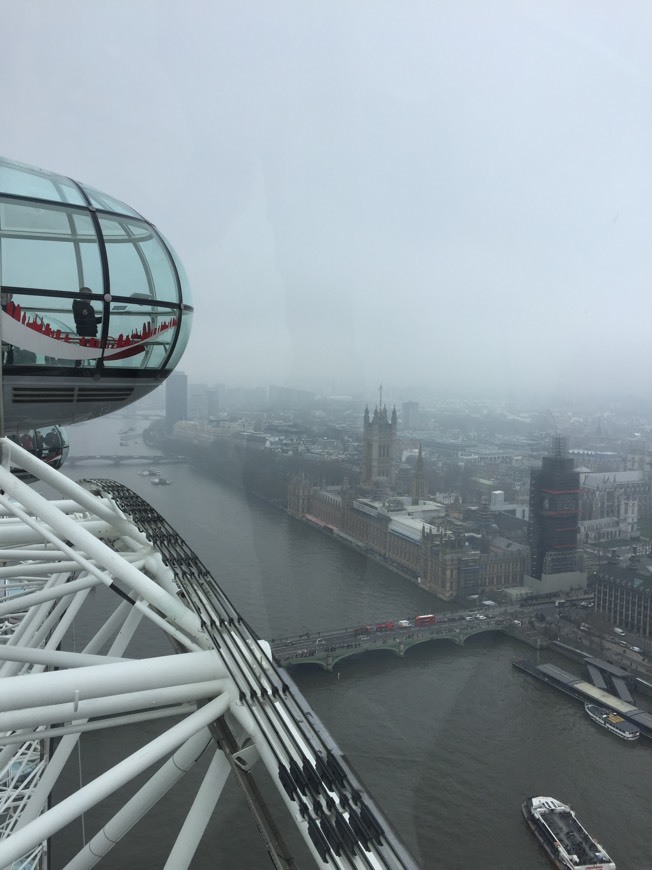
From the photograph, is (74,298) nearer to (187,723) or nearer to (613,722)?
(187,723)

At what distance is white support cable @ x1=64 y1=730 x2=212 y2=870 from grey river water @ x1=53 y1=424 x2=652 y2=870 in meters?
2.69

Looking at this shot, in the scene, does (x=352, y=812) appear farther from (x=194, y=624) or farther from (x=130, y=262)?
(x=130, y=262)

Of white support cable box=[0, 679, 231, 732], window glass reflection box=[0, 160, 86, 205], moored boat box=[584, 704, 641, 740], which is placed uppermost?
window glass reflection box=[0, 160, 86, 205]

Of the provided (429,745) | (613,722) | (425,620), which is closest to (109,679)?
(429,745)

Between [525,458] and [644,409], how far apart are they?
1.89m

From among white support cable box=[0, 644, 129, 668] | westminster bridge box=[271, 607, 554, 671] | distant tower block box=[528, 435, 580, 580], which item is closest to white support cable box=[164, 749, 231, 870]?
white support cable box=[0, 644, 129, 668]

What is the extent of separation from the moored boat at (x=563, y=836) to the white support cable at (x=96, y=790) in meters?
3.39

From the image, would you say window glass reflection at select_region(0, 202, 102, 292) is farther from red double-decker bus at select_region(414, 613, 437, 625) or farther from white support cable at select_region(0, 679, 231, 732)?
red double-decker bus at select_region(414, 613, 437, 625)

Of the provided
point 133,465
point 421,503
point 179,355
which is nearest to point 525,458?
point 421,503

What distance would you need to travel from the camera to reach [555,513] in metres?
9.52

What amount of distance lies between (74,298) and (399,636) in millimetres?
6014

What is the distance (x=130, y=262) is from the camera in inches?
35.9

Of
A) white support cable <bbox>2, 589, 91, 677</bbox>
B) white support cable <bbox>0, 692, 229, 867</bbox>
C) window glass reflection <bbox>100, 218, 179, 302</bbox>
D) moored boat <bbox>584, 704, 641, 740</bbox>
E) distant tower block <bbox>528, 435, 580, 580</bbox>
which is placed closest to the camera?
white support cable <bbox>0, 692, 229, 867</bbox>

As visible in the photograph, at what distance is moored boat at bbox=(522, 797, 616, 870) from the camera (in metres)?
3.32
